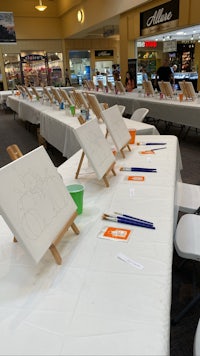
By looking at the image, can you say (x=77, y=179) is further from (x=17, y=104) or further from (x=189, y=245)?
(x=17, y=104)

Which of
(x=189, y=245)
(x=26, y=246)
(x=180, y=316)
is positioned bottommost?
(x=180, y=316)

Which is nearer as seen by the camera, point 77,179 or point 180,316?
point 180,316

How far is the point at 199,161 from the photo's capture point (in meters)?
3.72

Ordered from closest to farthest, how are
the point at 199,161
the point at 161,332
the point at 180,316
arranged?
the point at 161,332, the point at 180,316, the point at 199,161

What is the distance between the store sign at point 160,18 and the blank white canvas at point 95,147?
603 cm

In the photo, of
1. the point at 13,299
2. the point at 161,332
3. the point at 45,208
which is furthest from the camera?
the point at 45,208

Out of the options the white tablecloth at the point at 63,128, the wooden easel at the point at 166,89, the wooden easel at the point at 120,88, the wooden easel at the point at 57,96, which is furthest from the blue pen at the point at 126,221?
the wooden easel at the point at 120,88

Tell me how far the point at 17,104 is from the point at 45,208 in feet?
21.6

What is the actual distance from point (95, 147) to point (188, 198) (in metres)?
0.74

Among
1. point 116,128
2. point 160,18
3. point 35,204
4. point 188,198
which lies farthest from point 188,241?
point 160,18

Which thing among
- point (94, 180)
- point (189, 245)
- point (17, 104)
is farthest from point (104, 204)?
point (17, 104)

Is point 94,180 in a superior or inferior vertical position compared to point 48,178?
inferior

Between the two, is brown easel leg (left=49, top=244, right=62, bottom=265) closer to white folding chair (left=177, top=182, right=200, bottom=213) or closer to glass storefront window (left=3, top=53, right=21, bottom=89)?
white folding chair (left=177, top=182, right=200, bottom=213)

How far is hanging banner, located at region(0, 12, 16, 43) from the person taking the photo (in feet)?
38.1
